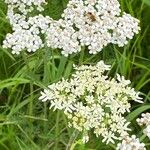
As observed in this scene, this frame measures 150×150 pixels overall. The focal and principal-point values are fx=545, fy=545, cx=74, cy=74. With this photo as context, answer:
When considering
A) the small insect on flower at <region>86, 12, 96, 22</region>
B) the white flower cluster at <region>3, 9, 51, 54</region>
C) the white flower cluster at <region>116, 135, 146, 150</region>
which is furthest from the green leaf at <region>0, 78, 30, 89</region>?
the white flower cluster at <region>116, 135, 146, 150</region>

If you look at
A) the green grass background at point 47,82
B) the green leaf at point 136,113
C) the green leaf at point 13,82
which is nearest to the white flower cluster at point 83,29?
the green grass background at point 47,82

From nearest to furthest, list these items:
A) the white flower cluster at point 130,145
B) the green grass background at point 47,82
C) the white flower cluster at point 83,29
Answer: the white flower cluster at point 130,145 → the white flower cluster at point 83,29 → the green grass background at point 47,82

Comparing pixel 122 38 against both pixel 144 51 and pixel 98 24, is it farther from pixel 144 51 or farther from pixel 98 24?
pixel 144 51

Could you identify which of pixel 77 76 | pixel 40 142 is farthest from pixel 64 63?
pixel 77 76

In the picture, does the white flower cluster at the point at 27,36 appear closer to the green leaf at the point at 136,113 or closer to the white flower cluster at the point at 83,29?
the white flower cluster at the point at 83,29

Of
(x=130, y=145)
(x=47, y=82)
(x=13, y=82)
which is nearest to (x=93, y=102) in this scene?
(x=130, y=145)

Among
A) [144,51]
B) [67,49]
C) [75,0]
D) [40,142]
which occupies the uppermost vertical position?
[75,0]
